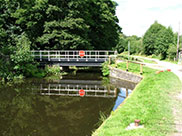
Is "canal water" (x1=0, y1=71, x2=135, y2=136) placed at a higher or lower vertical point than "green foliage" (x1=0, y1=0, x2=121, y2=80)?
lower

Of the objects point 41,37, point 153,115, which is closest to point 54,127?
point 153,115

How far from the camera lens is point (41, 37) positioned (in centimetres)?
2462

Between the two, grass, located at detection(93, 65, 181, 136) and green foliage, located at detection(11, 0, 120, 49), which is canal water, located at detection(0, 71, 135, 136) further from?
green foliage, located at detection(11, 0, 120, 49)

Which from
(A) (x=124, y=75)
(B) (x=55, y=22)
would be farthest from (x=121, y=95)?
(B) (x=55, y=22)

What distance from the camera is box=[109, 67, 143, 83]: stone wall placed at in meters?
17.2

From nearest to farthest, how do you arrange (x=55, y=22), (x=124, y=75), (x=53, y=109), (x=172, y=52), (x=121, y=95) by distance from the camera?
(x=53, y=109)
(x=121, y=95)
(x=124, y=75)
(x=55, y=22)
(x=172, y=52)

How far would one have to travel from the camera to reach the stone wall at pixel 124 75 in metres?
17.2

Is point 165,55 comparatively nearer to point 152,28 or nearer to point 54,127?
point 152,28

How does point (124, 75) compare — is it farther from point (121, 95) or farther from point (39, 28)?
point (39, 28)

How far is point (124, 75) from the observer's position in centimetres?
1894

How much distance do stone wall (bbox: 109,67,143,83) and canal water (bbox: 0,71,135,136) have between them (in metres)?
1.95

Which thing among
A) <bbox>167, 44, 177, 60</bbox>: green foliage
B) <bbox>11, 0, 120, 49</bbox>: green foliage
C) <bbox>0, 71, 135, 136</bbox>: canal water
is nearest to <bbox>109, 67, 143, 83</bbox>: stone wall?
<bbox>0, 71, 135, 136</bbox>: canal water

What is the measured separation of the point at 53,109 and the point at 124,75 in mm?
10388

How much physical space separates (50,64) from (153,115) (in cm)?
1824
